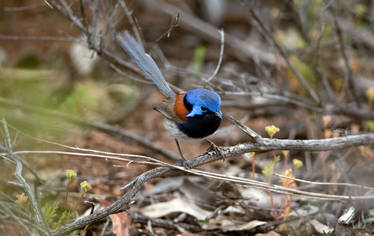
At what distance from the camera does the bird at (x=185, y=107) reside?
11.4 feet

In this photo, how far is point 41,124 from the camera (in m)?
3.40

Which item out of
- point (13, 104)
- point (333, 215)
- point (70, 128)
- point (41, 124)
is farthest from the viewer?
point (70, 128)

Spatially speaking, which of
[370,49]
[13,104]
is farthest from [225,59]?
[13,104]

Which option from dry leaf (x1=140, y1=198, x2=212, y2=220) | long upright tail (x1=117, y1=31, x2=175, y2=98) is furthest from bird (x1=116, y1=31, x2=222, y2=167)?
dry leaf (x1=140, y1=198, x2=212, y2=220)

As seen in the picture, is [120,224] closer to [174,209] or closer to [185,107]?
[174,209]

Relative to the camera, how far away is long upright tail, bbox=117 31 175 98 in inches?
153

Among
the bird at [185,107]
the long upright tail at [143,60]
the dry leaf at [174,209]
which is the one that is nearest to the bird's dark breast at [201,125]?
the bird at [185,107]

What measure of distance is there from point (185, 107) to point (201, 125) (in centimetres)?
24

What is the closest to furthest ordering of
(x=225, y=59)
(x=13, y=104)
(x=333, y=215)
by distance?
(x=333, y=215), (x=13, y=104), (x=225, y=59)

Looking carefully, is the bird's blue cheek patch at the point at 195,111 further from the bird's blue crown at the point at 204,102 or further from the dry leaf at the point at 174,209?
the dry leaf at the point at 174,209

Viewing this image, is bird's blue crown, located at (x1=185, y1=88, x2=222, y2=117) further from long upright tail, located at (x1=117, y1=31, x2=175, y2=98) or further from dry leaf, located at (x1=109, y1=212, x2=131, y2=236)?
dry leaf, located at (x1=109, y1=212, x2=131, y2=236)

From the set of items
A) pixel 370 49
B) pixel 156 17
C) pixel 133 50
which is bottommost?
pixel 133 50

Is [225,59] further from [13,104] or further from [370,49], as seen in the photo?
[13,104]

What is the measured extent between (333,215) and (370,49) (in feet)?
13.5
